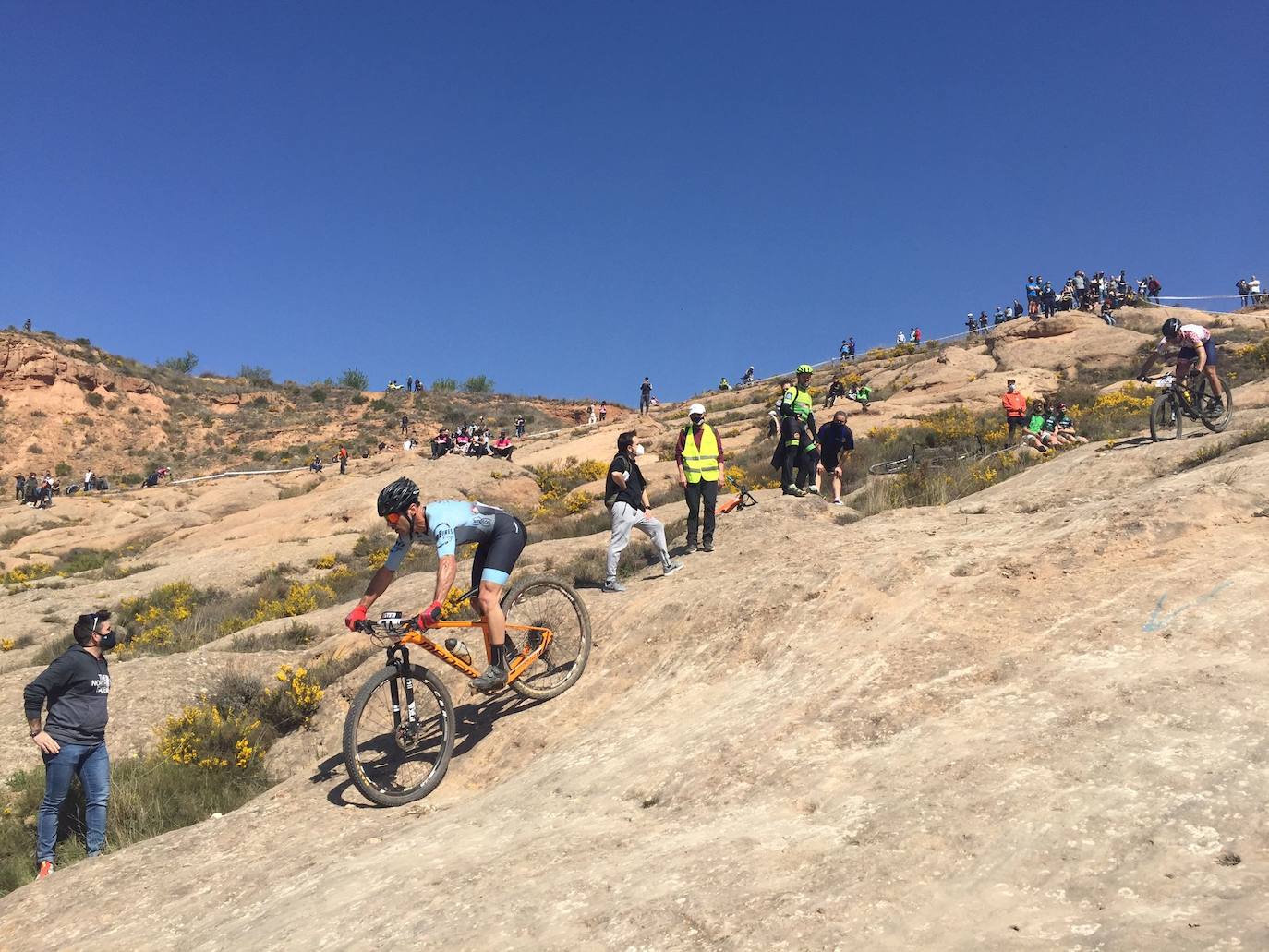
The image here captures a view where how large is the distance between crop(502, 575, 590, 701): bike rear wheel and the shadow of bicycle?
7.7 inches

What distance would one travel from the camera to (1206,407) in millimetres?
11594

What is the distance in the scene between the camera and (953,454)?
17.7m

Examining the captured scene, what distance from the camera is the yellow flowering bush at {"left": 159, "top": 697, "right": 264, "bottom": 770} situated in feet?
24.9

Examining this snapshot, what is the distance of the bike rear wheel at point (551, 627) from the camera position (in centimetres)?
723

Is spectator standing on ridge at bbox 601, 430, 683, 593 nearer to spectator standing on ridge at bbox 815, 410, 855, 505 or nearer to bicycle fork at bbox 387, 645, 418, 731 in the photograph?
bicycle fork at bbox 387, 645, 418, 731

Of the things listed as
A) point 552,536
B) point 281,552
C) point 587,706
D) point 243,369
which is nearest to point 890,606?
point 587,706

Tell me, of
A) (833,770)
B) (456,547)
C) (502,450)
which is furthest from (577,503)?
(833,770)

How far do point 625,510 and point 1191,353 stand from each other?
8.28 metres

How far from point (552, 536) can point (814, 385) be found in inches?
987

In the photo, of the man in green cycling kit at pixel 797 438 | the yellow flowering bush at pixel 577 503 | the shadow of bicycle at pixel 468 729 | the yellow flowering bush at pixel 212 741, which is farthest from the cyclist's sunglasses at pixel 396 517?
the yellow flowering bush at pixel 577 503

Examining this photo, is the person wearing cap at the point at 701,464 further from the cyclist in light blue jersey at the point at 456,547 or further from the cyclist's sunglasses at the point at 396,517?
the cyclist's sunglasses at the point at 396,517

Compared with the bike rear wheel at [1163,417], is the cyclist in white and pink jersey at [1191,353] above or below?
above

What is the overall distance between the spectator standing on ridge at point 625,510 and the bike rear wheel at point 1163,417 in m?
7.50

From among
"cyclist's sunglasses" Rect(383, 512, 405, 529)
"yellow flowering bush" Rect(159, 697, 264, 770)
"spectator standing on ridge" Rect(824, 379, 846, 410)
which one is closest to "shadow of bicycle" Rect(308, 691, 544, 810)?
"yellow flowering bush" Rect(159, 697, 264, 770)
